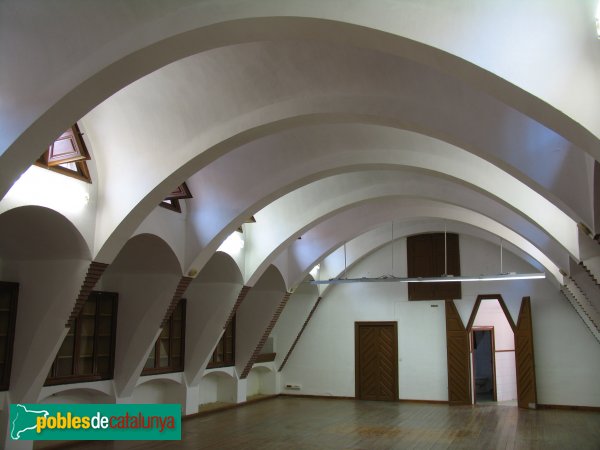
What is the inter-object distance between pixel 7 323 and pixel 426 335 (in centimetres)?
1130

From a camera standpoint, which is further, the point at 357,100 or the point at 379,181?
the point at 379,181

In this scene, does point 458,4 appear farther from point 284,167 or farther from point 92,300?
point 92,300

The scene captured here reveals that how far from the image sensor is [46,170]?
23.4ft

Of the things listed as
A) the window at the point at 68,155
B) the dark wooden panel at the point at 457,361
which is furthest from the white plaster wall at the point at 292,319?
the window at the point at 68,155

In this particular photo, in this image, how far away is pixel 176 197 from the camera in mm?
9875

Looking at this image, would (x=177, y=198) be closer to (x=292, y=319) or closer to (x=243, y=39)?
(x=243, y=39)

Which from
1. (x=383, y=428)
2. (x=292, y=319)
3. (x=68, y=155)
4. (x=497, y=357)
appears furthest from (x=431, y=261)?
(x=68, y=155)

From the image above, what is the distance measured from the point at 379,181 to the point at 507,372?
33.7 feet

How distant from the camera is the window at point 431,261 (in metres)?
16.5

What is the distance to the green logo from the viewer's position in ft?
26.4

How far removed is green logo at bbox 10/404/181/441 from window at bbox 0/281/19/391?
58 centimetres

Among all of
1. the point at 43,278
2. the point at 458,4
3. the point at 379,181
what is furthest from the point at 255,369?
the point at 458,4

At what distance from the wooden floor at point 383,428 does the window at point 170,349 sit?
1.24m

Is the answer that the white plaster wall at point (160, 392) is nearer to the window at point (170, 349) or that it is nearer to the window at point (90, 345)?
the window at point (170, 349)
